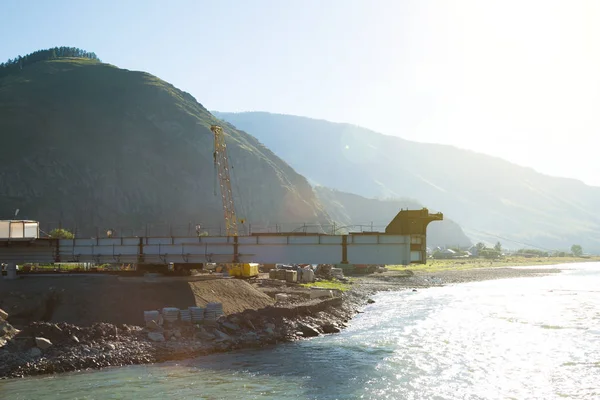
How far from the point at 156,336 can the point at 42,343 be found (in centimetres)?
797

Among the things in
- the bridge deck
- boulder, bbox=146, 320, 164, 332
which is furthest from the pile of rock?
the bridge deck

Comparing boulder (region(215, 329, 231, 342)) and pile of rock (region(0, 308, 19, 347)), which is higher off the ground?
pile of rock (region(0, 308, 19, 347))

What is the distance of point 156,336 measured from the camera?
43.2 m

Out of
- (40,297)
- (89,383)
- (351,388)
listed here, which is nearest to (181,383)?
(89,383)

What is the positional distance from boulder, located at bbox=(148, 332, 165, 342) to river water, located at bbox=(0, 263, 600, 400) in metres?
4.33

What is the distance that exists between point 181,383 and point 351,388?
33.1 feet

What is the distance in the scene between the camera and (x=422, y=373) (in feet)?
122

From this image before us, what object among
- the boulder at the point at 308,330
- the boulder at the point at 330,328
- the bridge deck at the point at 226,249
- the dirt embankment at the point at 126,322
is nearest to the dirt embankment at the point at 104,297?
the dirt embankment at the point at 126,322

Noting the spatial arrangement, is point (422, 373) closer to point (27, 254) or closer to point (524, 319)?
point (524, 319)

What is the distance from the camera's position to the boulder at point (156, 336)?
42.9 metres

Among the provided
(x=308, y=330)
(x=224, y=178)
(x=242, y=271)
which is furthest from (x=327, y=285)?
(x=308, y=330)

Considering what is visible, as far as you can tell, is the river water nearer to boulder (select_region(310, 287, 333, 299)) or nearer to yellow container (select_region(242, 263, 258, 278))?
boulder (select_region(310, 287, 333, 299))

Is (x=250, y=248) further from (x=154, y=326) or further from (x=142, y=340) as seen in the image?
(x=142, y=340)

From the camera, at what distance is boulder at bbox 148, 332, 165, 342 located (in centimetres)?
4288
